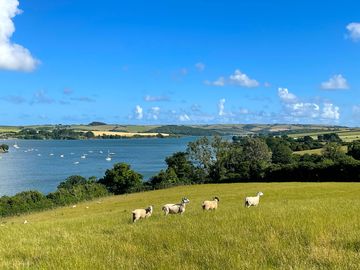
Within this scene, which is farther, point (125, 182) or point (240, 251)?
point (125, 182)

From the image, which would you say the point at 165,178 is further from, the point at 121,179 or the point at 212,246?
the point at 212,246

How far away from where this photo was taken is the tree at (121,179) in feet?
314

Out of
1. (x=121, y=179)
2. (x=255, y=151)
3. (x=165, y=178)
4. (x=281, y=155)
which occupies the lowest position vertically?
(x=165, y=178)

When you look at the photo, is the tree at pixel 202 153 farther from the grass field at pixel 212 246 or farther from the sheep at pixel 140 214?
the grass field at pixel 212 246

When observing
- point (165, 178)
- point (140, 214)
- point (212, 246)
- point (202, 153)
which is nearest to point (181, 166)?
point (202, 153)

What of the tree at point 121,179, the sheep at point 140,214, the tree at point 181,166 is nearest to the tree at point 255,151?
the tree at point 181,166

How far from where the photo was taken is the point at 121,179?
314 feet

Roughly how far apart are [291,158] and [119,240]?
116936 mm

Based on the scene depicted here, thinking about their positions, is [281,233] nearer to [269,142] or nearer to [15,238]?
[15,238]

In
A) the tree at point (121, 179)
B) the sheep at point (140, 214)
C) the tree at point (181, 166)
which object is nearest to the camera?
the sheep at point (140, 214)

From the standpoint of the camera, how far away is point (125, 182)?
96125 mm

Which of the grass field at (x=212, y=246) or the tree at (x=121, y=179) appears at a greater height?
the grass field at (x=212, y=246)

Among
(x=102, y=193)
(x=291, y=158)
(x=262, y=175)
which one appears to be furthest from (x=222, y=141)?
(x=102, y=193)

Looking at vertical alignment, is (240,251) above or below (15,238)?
above
